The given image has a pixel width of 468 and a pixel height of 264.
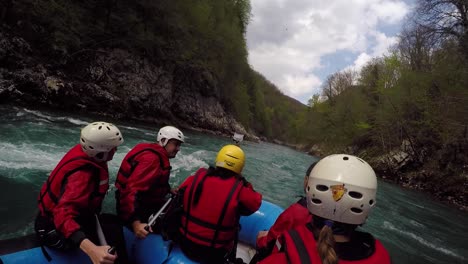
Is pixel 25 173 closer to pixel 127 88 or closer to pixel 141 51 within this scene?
pixel 127 88

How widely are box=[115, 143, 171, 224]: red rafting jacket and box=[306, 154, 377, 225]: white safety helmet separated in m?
1.90

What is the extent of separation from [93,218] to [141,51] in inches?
935

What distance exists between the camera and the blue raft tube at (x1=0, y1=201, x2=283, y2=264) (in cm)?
251

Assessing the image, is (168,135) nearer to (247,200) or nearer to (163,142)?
(163,142)

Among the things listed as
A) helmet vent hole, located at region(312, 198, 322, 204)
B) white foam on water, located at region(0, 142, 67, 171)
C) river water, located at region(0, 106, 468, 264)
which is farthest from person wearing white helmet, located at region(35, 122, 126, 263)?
white foam on water, located at region(0, 142, 67, 171)

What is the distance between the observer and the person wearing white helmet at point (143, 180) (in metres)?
3.19

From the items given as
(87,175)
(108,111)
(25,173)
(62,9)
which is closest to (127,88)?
(108,111)

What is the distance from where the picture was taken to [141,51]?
2470 centimetres

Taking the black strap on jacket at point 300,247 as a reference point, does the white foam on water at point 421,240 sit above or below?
below

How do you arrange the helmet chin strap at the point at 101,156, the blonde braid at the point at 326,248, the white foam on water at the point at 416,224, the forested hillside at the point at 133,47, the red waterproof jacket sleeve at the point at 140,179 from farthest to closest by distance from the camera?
the forested hillside at the point at 133,47 → the white foam on water at the point at 416,224 → the red waterproof jacket sleeve at the point at 140,179 → the helmet chin strap at the point at 101,156 → the blonde braid at the point at 326,248

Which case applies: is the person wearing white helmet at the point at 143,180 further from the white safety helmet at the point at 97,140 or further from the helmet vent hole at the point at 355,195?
the helmet vent hole at the point at 355,195

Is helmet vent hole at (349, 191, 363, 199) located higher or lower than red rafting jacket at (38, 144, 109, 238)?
higher

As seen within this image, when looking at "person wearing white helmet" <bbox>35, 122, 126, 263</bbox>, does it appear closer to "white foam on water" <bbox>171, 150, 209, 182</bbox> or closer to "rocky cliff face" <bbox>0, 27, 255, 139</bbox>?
"white foam on water" <bbox>171, 150, 209, 182</bbox>

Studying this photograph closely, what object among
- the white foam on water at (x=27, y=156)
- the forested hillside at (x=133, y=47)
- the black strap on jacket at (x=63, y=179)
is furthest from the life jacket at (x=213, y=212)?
the forested hillside at (x=133, y=47)
